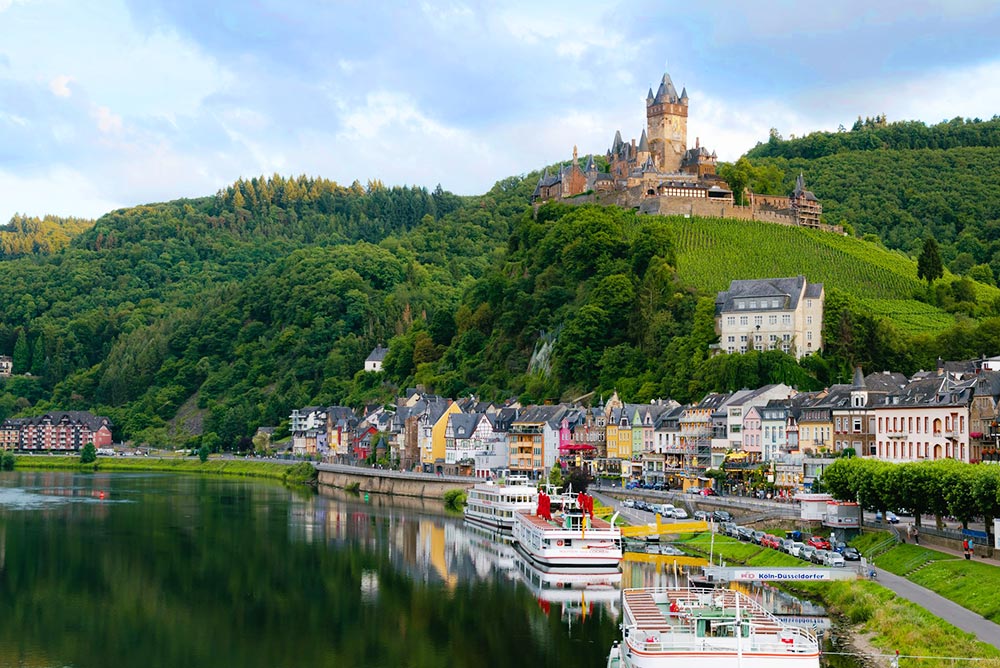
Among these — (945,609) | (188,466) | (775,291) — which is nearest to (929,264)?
(775,291)

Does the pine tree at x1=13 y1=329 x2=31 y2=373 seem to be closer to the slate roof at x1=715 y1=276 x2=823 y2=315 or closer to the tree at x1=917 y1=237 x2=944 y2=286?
the slate roof at x1=715 y1=276 x2=823 y2=315

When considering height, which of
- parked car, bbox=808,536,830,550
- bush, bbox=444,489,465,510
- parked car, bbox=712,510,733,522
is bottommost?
bush, bbox=444,489,465,510

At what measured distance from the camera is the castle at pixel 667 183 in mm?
128000

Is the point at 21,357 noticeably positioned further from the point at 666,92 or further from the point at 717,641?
the point at 717,641

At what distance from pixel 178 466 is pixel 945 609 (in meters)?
109

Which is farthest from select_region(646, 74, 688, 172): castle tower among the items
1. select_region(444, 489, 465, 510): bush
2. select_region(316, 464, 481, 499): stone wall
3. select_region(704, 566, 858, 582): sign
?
select_region(704, 566, 858, 582): sign

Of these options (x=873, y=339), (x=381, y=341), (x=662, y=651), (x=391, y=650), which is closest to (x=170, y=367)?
(x=381, y=341)

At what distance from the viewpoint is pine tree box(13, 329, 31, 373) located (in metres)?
193

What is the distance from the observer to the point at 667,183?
12975 centimetres

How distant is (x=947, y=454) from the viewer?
6200cm

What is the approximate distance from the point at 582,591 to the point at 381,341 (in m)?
110

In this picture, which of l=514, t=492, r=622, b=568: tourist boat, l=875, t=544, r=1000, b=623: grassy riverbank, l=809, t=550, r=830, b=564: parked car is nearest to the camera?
l=875, t=544, r=1000, b=623: grassy riverbank

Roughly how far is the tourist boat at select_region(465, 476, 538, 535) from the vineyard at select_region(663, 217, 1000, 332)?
1471 inches

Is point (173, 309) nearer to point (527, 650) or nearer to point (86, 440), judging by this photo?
point (86, 440)
